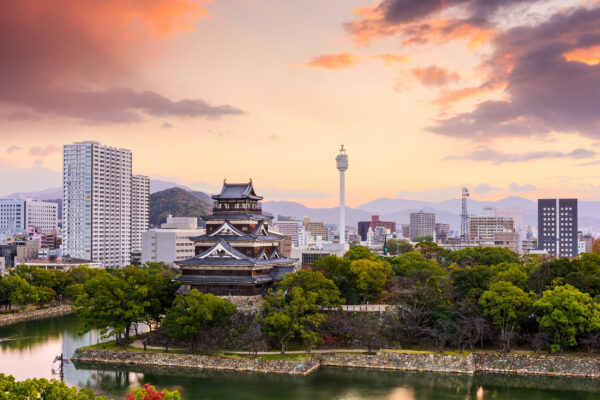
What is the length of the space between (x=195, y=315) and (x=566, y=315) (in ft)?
68.1

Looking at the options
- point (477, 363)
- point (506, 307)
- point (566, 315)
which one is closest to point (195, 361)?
point (477, 363)

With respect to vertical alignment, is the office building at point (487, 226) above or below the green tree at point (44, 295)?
above

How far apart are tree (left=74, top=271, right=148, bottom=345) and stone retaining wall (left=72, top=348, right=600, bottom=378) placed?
1929 millimetres

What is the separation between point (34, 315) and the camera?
170ft

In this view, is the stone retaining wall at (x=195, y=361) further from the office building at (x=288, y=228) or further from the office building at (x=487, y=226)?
the office building at (x=288, y=228)

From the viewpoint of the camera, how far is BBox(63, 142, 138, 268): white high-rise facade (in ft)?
302

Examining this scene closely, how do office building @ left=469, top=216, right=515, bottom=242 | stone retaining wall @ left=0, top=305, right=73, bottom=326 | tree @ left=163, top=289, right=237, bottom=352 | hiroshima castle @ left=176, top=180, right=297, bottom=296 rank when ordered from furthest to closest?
office building @ left=469, top=216, right=515, bottom=242 < stone retaining wall @ left=0, top=305, right=73, bottom=326 < hiroshima castle @ left=176, top=180, right=297, bottom=296 < tree @ left=163, top=289, right=237, bottom=352

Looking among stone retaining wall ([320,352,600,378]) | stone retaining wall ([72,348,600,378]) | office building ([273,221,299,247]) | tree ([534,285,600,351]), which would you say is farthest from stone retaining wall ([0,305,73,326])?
office building ([273,221,299,247])

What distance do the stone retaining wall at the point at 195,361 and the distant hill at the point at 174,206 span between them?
448ft

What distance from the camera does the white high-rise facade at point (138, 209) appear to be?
4242 inches

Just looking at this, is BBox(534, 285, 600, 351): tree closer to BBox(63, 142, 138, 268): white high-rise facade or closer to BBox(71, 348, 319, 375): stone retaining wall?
BBox(71, 348, 319, 375): stone retaining wall

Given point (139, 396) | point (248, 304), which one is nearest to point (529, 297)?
point (248, 304)

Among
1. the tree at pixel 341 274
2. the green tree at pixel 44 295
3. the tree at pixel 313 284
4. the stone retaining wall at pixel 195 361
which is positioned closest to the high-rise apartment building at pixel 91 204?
the green tree at pixel 44 295

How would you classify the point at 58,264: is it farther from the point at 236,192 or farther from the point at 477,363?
the point at 477,363
